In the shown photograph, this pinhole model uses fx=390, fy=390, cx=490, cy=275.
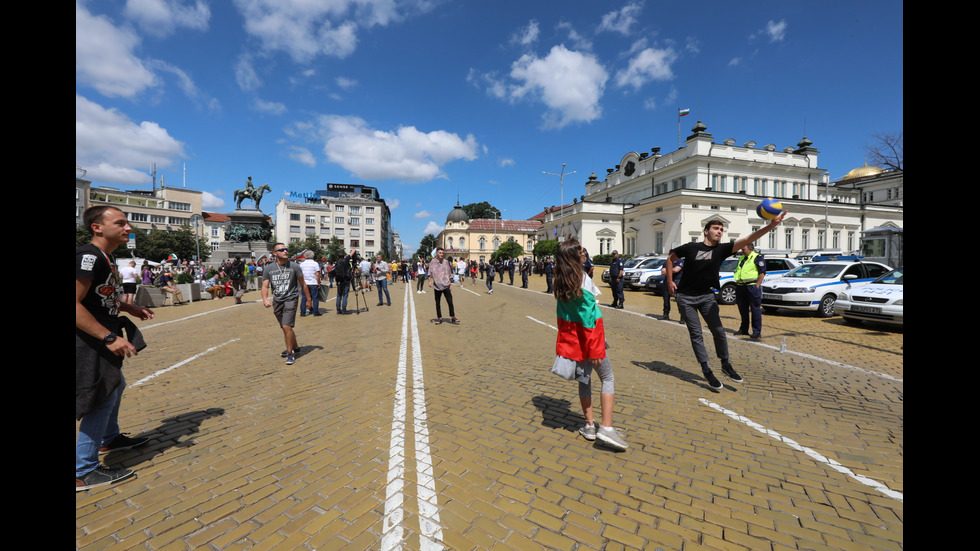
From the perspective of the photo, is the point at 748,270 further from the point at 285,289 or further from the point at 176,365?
the point at 176,365

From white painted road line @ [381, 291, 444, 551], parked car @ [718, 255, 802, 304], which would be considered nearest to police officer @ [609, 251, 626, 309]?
parked car @ [718, 255, 802, 304]

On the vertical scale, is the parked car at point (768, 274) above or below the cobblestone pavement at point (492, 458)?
above

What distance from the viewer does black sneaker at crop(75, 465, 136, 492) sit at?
2711 mm

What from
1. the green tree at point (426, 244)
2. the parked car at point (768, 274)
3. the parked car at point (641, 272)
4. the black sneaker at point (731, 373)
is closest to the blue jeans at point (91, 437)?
the black sneaker at point (731, 373)

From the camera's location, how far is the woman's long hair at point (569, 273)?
3.31 meters

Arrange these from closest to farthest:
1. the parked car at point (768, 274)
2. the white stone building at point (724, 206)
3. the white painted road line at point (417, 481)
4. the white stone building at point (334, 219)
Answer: the white painted road line at point (417, 481)
the parked car at point (768, 274)
the white stone building at point (724, 206)
the white stone building at point (334, 219)

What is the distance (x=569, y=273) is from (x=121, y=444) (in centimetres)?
406

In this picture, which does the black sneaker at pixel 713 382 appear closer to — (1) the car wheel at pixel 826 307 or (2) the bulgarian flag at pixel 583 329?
(2) the bulgarian flag at pixel 583 329

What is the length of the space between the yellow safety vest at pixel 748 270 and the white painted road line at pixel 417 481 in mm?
6890

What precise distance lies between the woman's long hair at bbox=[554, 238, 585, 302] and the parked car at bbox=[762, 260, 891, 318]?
1087 cm

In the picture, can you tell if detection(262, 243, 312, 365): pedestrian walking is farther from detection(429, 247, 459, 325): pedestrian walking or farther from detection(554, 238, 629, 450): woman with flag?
detection(554, 238, 629, 450): woman with flag
